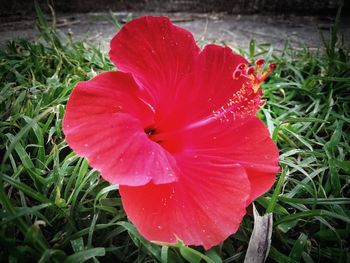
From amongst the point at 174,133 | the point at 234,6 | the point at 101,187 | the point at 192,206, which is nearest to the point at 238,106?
the point at 174,133

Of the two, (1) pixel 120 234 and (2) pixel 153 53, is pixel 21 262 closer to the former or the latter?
(1) pixel 120 234

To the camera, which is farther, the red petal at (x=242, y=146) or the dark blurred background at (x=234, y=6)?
the dark blurred background at (x=234, y=6)

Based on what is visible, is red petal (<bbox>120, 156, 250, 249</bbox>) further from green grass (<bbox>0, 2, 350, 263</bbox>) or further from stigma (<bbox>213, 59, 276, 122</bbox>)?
stigma (<bbox>213, 59, 276, 122</bbox>)

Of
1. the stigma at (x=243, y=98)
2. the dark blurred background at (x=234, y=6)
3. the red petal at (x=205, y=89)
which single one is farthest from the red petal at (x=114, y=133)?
the dark blurred background at (x=234, y=6)

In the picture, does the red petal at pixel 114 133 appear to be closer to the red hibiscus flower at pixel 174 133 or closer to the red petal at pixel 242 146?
the red hibiscus flower at pixel 174 133

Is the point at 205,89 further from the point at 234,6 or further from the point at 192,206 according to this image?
the point at 234,6

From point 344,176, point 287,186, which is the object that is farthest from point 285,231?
point 344,176
